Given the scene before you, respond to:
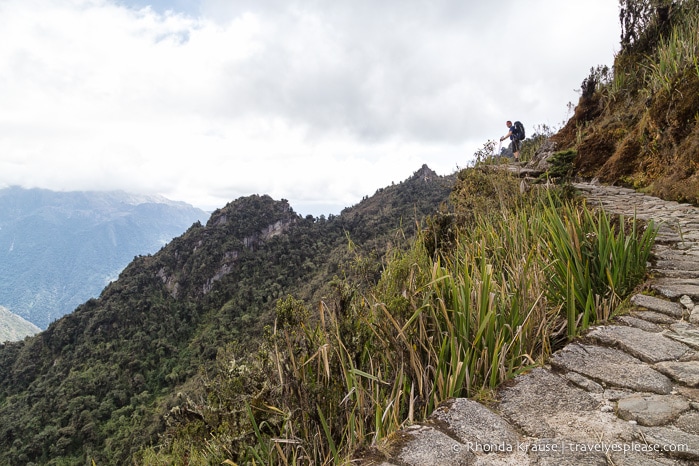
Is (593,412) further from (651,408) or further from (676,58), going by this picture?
(676,58)

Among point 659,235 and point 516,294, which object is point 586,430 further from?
point 659,235

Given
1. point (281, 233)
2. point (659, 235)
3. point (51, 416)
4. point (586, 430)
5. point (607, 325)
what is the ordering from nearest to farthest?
1. point (586, 430)
2. point (607, 325)
3. point (659, 235)
4. point (51, 416)
5. point (281, 233)

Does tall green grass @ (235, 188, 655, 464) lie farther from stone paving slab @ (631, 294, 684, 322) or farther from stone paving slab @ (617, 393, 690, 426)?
stone paving slab @ (617, 393, 690, 426)

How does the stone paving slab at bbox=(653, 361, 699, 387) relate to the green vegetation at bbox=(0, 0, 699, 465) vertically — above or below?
below

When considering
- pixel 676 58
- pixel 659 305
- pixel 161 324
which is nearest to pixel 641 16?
pixel 676 58

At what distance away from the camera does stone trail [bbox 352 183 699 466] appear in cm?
113

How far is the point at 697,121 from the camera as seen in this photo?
16.9 feet

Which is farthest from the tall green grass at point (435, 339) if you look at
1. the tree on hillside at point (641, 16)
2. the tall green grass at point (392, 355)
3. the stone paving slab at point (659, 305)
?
the tree on hillside at point (641, 16)

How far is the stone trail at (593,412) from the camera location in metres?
1.13

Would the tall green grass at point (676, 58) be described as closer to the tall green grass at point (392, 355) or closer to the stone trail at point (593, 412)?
the tall green grass at point (392, 355)

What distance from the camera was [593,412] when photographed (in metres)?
1.33

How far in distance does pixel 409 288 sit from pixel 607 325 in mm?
1091

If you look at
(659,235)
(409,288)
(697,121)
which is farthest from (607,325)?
(697,121)

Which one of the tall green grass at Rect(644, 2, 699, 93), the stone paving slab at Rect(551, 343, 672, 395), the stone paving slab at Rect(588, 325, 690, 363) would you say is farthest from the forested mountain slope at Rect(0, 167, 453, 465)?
the stone paving slab at Rect(551, 343, 672, 395)
